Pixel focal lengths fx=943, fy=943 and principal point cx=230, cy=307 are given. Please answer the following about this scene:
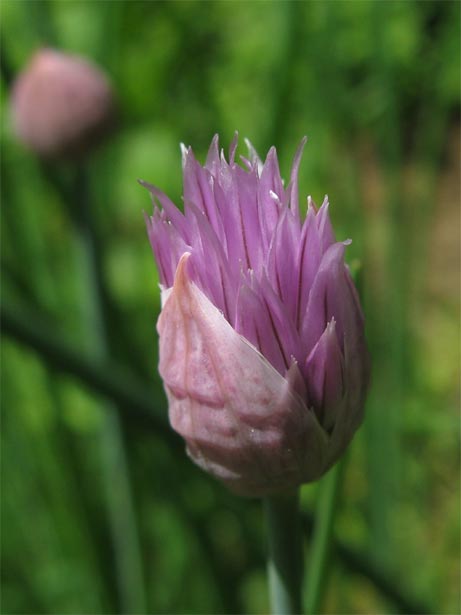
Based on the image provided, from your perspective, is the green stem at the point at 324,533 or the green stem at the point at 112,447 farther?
the green stem at the point at 112,447

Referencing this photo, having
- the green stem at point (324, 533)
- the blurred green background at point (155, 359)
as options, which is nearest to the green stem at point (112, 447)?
the blurred green background at point (155, 359)

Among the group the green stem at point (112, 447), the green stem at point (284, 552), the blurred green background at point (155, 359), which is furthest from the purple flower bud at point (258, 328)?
the green stem at point (112, 447)

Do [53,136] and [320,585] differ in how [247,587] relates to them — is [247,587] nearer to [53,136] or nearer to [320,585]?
[53,136]

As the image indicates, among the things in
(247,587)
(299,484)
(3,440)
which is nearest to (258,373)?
(299,484)

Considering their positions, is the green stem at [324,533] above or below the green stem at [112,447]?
above

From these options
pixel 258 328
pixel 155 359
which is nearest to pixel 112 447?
pixel 155 359

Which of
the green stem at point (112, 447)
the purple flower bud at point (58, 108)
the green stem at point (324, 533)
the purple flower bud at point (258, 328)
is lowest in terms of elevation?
the green stem at point (112, 447)

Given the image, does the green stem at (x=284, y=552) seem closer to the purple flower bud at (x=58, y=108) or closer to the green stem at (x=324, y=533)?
the green stem at (x=324, y=533)
